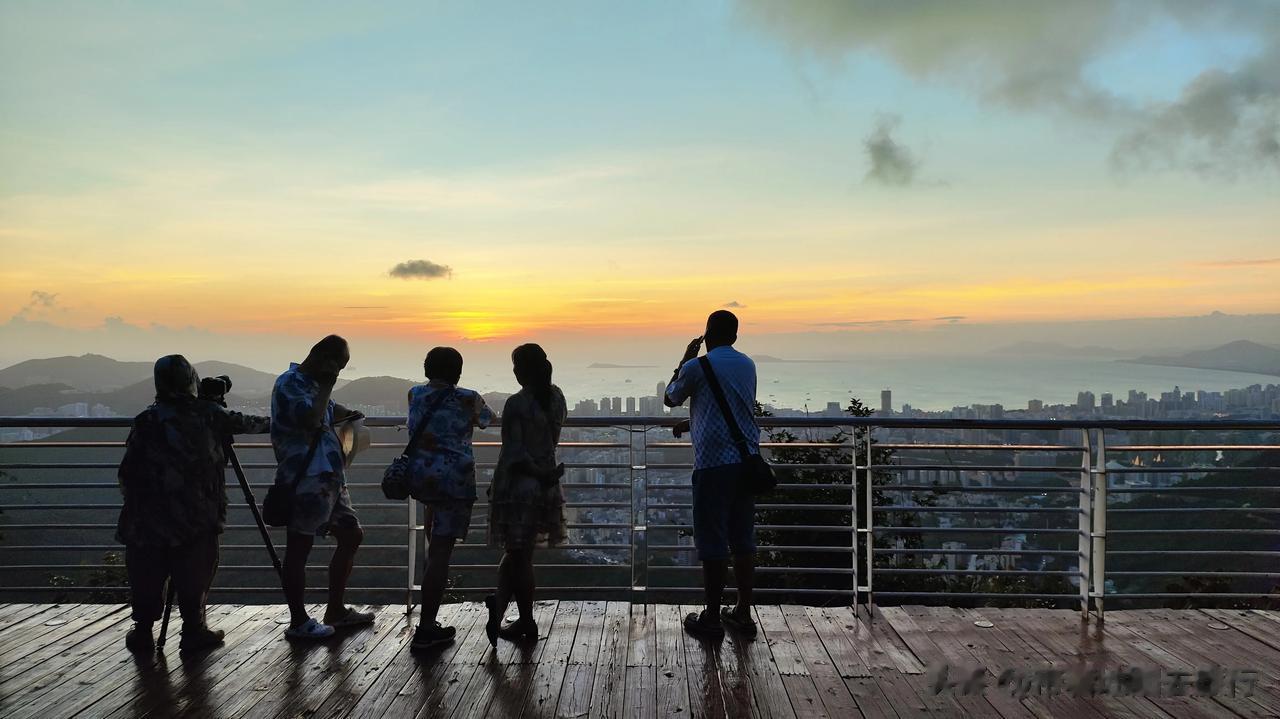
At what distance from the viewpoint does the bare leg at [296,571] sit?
4898mm

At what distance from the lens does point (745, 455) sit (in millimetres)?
4926

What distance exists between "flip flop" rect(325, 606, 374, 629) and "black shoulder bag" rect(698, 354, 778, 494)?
7.68ft

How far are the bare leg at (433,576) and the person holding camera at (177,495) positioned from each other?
43.9 inches

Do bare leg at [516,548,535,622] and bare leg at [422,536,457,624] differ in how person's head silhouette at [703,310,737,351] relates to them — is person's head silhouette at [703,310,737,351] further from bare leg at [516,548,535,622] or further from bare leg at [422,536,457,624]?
bare leg at [422,536,457,624]

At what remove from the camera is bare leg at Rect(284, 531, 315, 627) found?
4.90 meters

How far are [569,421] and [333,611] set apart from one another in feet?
5.60

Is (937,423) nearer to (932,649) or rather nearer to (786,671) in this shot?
(932,649)

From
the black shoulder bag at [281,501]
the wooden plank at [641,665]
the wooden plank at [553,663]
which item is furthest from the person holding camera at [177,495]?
the wooden plank at [641,665]

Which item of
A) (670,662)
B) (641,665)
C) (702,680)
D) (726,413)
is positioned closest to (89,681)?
(641,665)

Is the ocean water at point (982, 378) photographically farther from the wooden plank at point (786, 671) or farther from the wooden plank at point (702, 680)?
the wooden plank at point (702, 680)

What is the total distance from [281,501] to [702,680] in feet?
7.60

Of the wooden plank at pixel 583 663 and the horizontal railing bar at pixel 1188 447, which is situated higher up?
the horizontal railing bar at pixel 1188 447

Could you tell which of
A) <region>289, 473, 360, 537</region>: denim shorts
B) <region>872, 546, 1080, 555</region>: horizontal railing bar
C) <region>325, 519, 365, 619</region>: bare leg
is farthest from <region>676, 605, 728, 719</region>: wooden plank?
<region>289, 473, 360, 537</region>: denim shorts

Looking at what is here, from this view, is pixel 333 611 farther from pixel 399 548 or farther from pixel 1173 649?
pixel 1173 649
